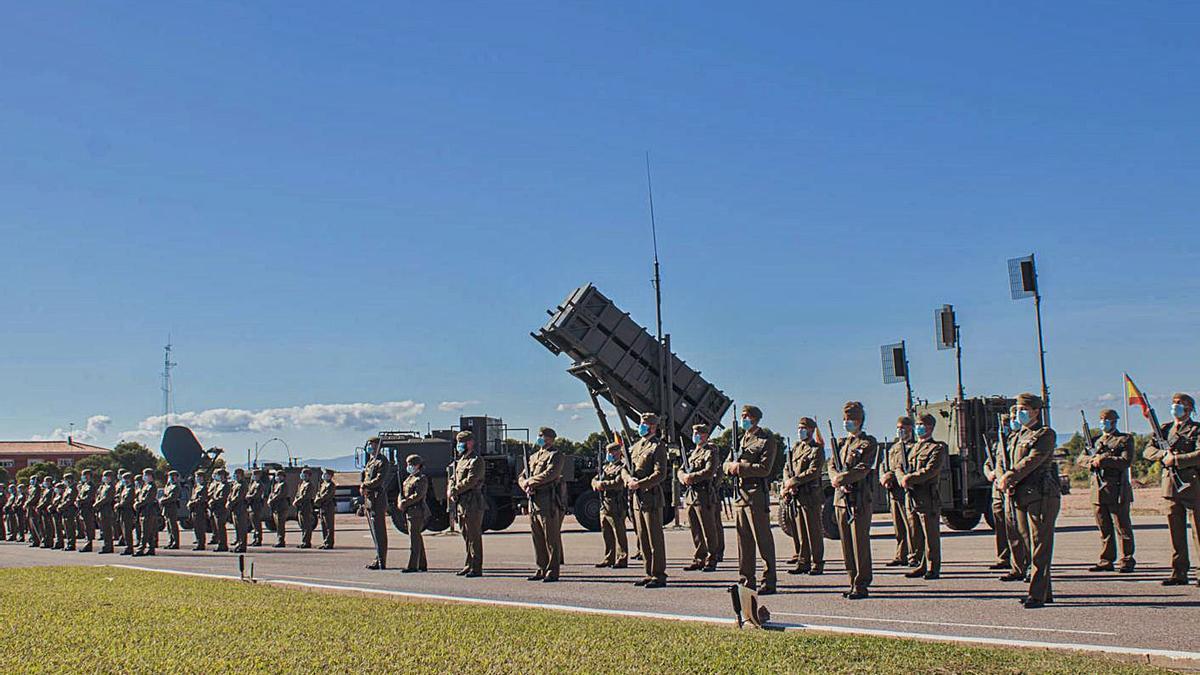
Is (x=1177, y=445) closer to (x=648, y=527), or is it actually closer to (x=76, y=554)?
(x=648, y=527)

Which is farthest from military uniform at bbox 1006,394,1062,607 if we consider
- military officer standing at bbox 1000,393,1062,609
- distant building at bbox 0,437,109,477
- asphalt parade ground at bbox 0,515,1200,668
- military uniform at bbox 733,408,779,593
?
distant building at bbox 0,437,109,477

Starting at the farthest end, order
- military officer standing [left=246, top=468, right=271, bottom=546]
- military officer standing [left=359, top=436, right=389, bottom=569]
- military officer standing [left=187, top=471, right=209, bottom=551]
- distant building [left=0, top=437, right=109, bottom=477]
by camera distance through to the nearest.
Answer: distant building [left=0, top=437, right=109, bottom=477]
military officer standing [left=246, top=468, right=271, bottom=546]
military officer standing [left=187, top=471, right=209, bottom=551]
military officer standing [left=359, top=436, right=389, bottom=569]

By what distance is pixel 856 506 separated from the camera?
10.7 metres

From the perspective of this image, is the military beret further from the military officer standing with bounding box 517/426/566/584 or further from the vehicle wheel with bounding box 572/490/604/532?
the vehicle wheel with bounding box 572/490/604/532

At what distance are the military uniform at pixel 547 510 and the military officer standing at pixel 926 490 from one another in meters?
3.87

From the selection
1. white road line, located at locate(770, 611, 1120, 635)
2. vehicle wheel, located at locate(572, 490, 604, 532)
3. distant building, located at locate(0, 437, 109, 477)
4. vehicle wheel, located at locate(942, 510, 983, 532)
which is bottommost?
white road line, located at locate(770, 611, 1120, 635)

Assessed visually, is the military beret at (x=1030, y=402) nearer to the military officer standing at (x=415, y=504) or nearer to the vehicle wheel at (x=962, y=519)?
the military officer standing at (x=415, y=504)

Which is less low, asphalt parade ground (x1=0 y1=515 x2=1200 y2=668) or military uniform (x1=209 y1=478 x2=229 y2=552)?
military uniform (x1=209 y1=478 x2=229 y2=552)

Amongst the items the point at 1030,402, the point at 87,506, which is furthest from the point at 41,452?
the point at 1030,402

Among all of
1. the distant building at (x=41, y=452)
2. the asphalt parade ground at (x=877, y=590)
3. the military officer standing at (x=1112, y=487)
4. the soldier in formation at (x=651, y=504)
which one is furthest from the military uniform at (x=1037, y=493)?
the distant building at (x=41, y=452)

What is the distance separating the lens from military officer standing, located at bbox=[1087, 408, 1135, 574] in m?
12.1

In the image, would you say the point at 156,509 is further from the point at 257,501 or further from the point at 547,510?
the point at 547,510

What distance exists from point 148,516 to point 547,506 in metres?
10.4

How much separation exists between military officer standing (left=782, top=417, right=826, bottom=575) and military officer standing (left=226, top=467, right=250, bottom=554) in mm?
12158
